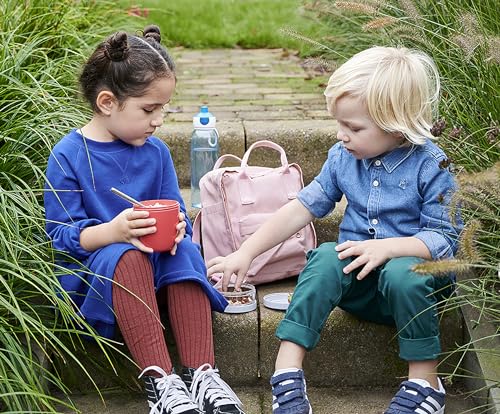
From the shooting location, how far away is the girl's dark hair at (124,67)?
3.17m

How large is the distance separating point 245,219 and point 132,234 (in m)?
0.75

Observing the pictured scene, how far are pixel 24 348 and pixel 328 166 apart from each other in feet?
3.78

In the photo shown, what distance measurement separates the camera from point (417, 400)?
2939mm

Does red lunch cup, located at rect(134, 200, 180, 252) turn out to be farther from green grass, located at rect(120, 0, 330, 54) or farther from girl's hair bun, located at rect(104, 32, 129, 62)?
green grass, located at rect(120, 0, 330, 54)

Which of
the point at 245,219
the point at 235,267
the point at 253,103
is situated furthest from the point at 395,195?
the point at 253,103

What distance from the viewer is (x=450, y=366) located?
3262 mm

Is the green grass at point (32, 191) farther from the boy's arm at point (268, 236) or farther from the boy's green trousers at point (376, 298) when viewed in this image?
the boy's green trousers at point (376, 298)

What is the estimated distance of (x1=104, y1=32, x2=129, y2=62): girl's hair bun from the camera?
10.3 feet

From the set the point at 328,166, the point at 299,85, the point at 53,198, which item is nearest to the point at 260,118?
the point at 299,85

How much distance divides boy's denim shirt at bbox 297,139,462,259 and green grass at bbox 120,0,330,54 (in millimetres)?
2998

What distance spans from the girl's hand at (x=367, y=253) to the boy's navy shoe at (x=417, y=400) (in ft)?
1.20

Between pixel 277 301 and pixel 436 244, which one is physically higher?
pixel 436 244

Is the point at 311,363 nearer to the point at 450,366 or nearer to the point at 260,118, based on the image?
the point at 450,366

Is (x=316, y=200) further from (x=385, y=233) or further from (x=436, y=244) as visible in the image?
(x=436, y=244)
